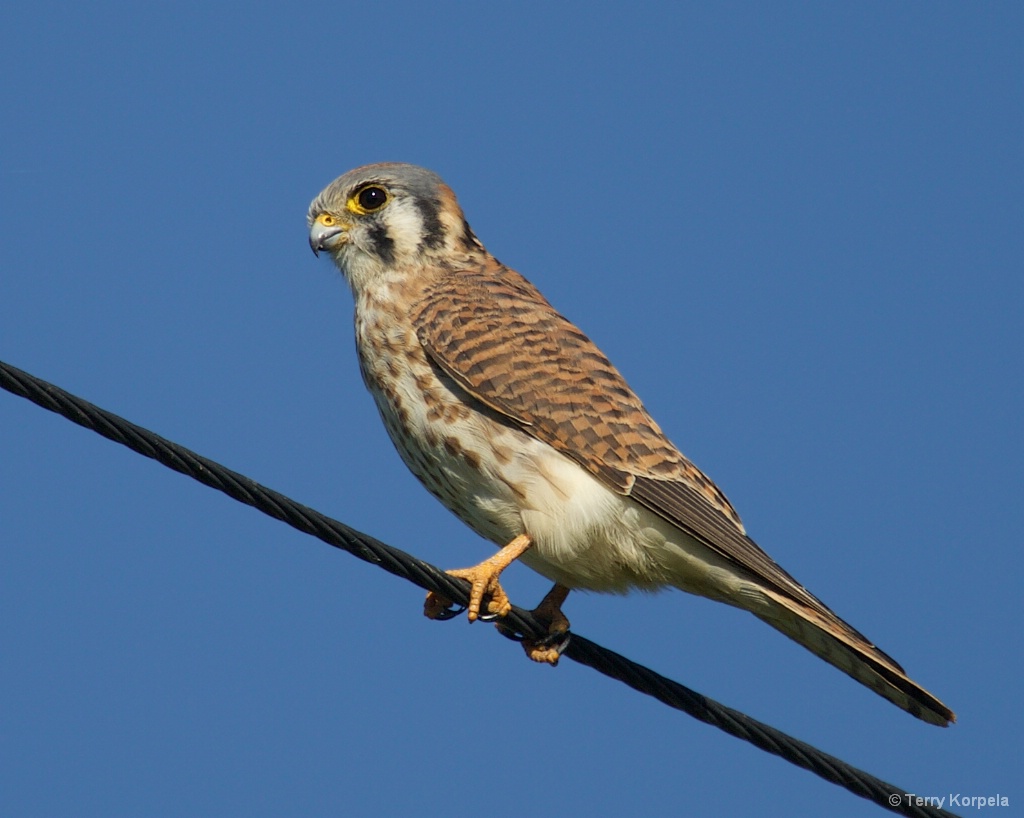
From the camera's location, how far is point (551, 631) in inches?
171

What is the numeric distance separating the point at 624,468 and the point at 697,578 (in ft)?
1.33

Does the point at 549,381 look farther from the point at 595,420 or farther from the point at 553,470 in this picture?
the point at 553,470

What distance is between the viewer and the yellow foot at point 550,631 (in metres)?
4.24

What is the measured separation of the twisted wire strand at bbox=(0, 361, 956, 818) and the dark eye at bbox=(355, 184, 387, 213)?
1.95m

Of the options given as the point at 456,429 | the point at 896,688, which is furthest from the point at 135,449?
the point at 896,688

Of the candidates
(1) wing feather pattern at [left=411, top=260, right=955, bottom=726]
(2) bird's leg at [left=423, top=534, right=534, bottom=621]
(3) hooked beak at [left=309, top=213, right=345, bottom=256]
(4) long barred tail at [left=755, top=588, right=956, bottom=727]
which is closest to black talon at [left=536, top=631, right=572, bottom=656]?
(2) bird's leg at [left=423, top=534, right=534, bottom=621]

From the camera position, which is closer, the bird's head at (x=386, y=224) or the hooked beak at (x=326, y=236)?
the bird's head at (x=386, y=224)

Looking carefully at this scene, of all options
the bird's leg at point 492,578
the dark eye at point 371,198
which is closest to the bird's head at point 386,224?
the dark eye at point 371,198

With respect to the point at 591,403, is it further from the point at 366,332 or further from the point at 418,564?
the point at 418,564

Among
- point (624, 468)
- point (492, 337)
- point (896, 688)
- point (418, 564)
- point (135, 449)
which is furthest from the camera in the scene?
point (492, 337)

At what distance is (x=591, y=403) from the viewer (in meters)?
4.57

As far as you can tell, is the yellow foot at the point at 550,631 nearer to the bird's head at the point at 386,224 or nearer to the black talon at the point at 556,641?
the black talon at the point at 556,641

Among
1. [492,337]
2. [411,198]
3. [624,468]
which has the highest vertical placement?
[411,198]

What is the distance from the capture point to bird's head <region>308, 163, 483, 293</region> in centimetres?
517
